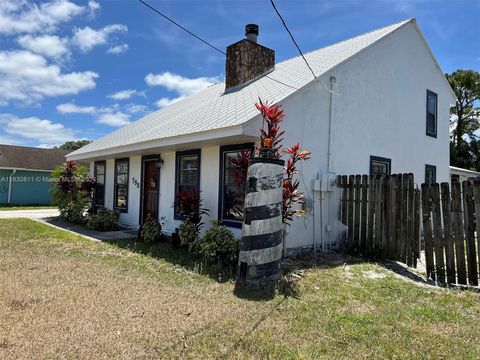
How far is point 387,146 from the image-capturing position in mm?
9750

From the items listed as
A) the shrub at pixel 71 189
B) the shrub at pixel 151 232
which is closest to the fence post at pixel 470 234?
the shrub at pixel 151 232

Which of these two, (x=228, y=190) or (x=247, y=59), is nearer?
(x=228, y=190)

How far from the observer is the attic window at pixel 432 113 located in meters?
11.4

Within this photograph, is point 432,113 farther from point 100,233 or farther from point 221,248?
point 100,233

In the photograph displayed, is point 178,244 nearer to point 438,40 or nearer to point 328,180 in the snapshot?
point 328,180

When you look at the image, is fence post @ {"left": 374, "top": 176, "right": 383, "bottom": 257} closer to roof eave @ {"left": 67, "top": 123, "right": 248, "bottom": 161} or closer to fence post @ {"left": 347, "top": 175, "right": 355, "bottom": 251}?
fence post @ {"left": 347, "top": 175, "right": 355, "bottom": 251}

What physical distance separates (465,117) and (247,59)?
2829 centimetres

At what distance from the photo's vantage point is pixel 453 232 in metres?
5.63

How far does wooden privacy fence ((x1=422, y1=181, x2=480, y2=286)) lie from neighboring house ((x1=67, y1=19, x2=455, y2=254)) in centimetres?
229

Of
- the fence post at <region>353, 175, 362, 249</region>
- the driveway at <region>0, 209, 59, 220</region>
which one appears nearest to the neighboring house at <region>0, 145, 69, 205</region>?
the driveway at <region>0, 209, 59, 220</region>

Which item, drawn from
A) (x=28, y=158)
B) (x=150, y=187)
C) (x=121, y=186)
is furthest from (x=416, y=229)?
(x=28, y=158)

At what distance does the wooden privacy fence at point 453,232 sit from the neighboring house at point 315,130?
2.29 metres

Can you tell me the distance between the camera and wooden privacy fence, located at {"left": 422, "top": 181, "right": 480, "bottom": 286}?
5.47 meters

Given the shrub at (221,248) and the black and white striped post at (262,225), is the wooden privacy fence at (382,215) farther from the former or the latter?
the shrub at (221,248)
